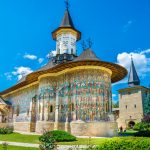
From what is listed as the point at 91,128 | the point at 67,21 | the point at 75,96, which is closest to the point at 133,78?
the point at 67,21

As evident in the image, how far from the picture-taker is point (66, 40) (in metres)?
27.7

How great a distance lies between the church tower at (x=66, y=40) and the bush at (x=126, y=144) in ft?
62.1

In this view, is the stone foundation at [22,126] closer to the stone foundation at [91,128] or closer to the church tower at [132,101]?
the stone foundation at [91,128]

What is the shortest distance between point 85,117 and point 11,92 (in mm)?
18278

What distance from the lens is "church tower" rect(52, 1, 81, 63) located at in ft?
88.1

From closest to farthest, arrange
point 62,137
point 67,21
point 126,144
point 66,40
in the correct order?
point 126,144
point 62,137
point 66,40
point 67,21

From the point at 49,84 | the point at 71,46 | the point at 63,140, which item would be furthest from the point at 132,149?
the point at 71,46

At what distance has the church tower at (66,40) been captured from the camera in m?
26.8

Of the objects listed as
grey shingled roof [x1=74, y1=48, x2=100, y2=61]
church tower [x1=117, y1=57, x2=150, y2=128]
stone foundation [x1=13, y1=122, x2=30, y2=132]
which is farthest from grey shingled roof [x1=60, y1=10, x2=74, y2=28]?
church tower [x1=117, y1=57, x2=150, y2=128]

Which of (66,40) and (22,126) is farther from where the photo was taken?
(66,40)

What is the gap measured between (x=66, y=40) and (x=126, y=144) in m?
21.2

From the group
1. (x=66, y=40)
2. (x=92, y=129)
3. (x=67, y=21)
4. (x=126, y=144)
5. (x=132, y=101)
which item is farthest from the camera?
(x=132, y=101)

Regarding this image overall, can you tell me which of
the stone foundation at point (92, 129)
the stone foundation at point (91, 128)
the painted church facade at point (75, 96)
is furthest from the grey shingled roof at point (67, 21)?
the stone foundation at point (92, 129)

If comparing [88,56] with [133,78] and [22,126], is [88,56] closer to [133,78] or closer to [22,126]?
[22,126]
